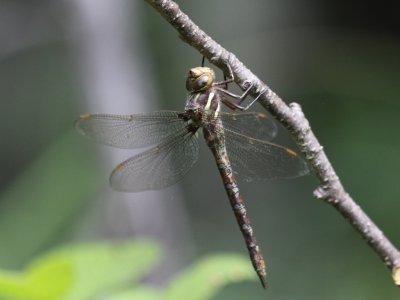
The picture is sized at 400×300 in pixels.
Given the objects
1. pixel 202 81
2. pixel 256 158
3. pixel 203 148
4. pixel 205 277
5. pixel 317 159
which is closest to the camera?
pixel 317 159

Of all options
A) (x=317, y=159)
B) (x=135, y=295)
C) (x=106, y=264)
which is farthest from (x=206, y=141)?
(x=317, y=159)

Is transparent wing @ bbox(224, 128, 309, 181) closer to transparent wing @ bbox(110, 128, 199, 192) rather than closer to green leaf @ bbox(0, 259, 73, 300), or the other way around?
transparent wing @ bbox(110, 128, 199, 192)

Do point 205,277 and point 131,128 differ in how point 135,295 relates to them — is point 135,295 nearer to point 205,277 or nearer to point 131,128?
point 205,277

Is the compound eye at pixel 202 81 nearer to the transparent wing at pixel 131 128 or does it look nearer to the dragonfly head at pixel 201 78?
the dragonfly head at pixel 201 78

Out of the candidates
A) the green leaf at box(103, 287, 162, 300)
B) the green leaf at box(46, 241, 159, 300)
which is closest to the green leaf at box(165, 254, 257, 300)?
the green leaf at box(103, 287, 162, 300)

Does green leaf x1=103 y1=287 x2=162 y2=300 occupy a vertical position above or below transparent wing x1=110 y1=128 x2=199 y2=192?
below

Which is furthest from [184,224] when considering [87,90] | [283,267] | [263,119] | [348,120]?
[263,119]

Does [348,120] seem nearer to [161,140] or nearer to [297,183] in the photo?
[297,183]
